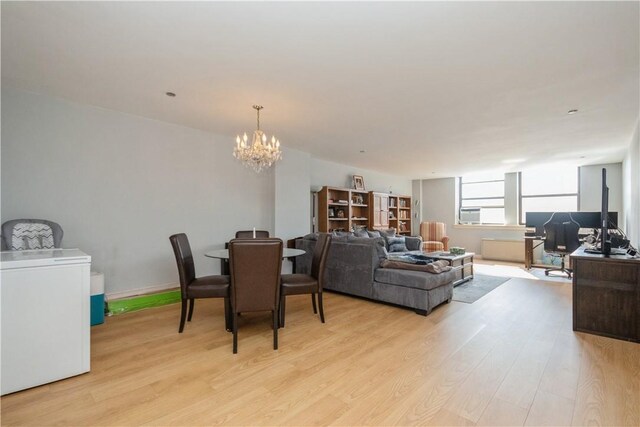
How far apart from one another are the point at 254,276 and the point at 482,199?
8.37 m

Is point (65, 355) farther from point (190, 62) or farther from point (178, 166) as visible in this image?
point (178, 166)

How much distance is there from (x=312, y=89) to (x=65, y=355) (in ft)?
9.90

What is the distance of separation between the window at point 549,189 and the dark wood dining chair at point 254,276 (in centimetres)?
789

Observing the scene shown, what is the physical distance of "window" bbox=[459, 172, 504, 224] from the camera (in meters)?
8.54

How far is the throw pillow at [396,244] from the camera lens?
643 centimetres

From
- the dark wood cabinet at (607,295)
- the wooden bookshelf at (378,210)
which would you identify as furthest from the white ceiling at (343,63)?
the wooden bookshelf at (378,210)

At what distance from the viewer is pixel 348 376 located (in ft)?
7.10

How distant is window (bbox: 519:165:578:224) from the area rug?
3529 millimetres

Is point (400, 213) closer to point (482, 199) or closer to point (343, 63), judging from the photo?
point (482, 199)

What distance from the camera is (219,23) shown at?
6.59 ft

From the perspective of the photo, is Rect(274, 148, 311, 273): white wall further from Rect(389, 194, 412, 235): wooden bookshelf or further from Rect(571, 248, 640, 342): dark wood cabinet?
Rect(571, 248, 640, 342): dark wood cabinet

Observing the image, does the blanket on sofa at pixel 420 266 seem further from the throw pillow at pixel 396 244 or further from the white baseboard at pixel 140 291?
the white baseboard at pixel 140 291

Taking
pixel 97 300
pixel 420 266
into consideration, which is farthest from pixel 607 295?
pixel 97 300

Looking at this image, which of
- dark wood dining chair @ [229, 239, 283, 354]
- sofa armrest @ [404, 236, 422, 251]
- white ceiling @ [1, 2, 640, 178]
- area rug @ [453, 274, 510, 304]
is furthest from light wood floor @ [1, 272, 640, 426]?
sofa armrest @ [404, 236, 422, 251]
